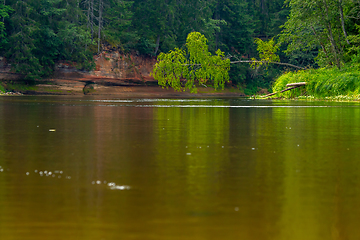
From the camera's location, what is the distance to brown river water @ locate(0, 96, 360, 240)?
11.7 ft

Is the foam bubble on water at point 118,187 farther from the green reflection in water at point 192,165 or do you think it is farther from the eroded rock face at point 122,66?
the eroded rock face at point 122,66

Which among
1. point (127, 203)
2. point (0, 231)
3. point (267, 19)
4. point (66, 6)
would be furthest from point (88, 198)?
point (267, 19)

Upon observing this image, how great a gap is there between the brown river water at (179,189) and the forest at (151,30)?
33009 millimetres

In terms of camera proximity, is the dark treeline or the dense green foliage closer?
the dense green foliage

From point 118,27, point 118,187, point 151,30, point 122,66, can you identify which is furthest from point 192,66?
point 118,187

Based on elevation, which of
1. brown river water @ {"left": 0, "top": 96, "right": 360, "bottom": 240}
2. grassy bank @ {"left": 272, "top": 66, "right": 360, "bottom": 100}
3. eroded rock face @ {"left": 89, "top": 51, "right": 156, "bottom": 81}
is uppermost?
eroded rock face @ {"left": 89, "top": 51, "right": 156, "bottom": 81}

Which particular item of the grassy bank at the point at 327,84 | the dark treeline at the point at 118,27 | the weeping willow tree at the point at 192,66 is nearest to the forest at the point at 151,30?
the dark treeline at the point at 118,27

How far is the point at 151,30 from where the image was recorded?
71.4 meters

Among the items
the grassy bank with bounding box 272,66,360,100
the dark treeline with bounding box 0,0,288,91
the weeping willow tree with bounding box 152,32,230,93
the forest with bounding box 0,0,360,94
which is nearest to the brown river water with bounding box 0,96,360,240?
the grassy bank with bounding box 272,66,360,100

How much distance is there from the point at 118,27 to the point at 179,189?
227 ft

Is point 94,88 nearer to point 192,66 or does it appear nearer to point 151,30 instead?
point 151,30

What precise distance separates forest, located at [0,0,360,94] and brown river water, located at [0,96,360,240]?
3301cm

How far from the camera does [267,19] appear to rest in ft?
281

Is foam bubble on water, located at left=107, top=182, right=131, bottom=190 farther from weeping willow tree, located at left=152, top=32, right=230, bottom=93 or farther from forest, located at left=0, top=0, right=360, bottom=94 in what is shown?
forest, located at left=0, top=0, right=360, bottom=94
